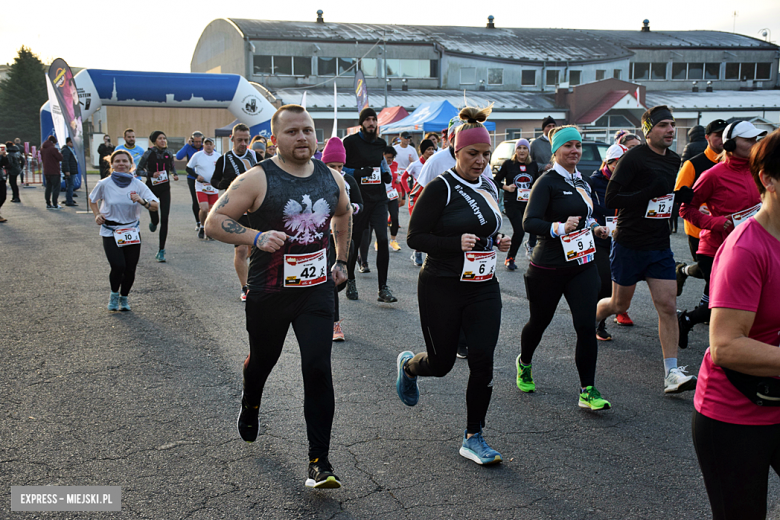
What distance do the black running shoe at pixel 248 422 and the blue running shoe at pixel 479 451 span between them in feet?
3.95

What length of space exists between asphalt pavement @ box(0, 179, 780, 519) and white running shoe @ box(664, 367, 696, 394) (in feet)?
0.26

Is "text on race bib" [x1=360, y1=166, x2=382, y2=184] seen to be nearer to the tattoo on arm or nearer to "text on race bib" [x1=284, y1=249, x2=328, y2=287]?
"text on race bib" [x1=284, y1=249, x2=328, y2=287]

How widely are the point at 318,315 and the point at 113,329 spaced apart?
395cm

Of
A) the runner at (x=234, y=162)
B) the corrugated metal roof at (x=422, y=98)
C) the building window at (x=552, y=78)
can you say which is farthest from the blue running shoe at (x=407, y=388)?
the building window at (x=552, y=78)

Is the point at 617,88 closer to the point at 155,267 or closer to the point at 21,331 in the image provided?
the point at 155,267

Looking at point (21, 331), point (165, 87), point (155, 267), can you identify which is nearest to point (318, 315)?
point (21, 331)

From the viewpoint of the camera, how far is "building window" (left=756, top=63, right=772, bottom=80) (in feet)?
186

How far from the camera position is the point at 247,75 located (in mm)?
47531

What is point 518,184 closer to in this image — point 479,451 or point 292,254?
point 479,451

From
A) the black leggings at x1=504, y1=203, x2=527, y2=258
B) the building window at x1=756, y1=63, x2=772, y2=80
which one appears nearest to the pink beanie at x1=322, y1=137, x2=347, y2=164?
the black leggings at x1=504, y1=203, x2=527, y2=258

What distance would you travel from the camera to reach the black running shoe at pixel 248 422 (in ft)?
12.7

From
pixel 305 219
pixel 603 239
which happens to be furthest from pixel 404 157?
pixel 305 219

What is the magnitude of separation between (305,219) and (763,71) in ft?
211

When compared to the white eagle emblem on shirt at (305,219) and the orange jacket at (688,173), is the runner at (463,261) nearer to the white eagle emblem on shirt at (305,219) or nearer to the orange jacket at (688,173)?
the white eagle emblem on shirt at (305,219)
